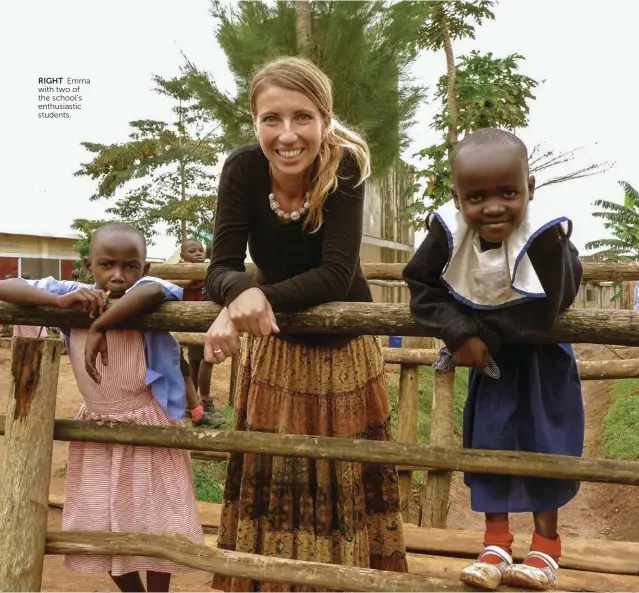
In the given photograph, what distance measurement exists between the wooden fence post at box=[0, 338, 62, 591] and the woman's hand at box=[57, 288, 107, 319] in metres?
0.18

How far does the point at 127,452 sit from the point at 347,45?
29.2 ft

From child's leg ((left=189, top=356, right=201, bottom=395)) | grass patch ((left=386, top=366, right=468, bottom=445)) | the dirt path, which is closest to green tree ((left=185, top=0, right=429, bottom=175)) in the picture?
grass patch ((left=386, top=366, right=468, bottom=445))

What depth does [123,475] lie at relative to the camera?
220 cm

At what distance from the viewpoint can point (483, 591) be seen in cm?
178

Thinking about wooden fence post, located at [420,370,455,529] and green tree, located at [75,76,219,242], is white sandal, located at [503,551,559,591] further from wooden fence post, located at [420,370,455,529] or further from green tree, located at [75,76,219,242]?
green tree, located at [75,76,219,242]

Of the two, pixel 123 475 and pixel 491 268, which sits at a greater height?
pixel 491 268

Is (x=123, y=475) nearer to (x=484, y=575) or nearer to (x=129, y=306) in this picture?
(x=129, y=306)

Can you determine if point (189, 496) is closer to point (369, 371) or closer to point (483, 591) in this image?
point (369, 371)

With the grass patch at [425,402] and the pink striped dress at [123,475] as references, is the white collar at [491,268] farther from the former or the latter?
the grass patch at [425,402]

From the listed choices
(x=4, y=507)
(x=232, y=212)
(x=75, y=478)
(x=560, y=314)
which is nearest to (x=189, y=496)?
(x=75, y=478)

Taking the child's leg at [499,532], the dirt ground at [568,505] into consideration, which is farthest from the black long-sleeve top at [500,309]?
the dirt ground at [568,505]

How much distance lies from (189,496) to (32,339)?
0.72 meters

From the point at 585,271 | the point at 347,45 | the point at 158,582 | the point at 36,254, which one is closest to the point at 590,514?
the point at 585,271

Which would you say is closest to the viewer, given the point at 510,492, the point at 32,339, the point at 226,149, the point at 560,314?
the point at 560,314
